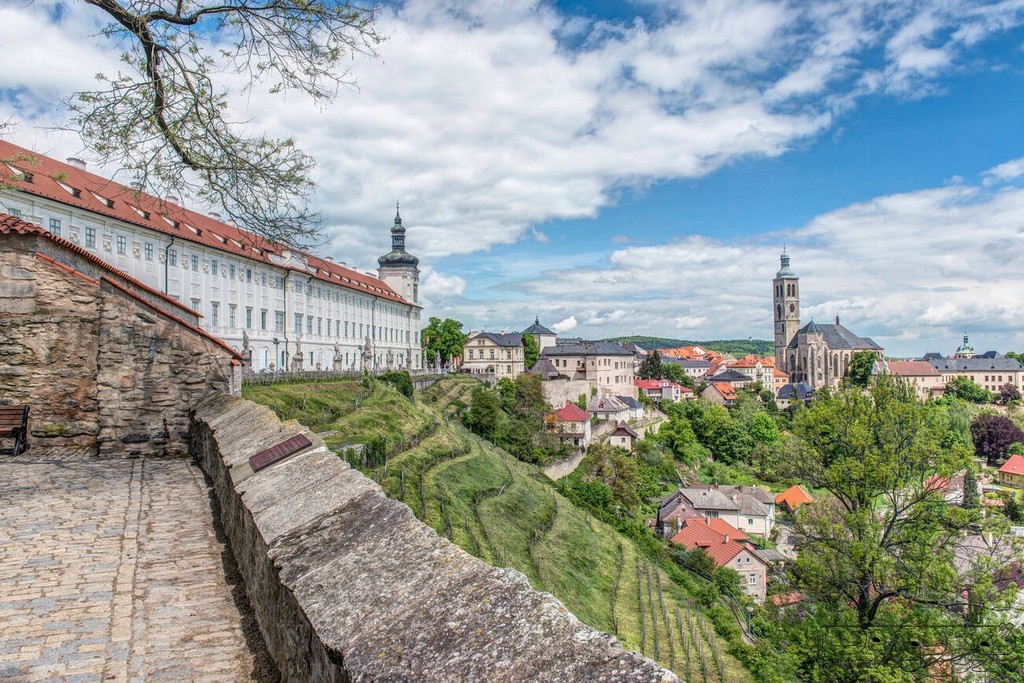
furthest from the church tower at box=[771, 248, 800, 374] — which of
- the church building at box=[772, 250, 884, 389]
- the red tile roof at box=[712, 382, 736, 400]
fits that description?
the red tile roof at box=[712, 382, 736, 400]

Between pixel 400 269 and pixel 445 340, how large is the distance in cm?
1186

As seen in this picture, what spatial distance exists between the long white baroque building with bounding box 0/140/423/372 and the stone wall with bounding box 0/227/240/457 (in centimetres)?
129

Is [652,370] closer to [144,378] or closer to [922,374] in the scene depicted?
[922,374]

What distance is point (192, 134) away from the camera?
886 cm

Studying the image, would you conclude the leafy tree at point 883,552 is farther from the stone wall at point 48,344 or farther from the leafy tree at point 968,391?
the leafy tree at point 968,391

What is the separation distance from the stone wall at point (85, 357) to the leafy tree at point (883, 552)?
581 inches

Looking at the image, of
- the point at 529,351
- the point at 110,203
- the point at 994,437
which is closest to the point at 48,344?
the point at 110,203

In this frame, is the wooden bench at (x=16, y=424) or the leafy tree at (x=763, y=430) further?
the leafy tree at (x=763, y=430)

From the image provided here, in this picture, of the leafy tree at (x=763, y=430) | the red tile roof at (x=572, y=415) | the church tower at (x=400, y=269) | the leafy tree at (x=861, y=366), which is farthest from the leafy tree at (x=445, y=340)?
the leafy tree at (x=861, y=366)

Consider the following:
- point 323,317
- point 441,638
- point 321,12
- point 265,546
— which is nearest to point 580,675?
point 441,638

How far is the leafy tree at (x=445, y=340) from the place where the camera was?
85625 mm

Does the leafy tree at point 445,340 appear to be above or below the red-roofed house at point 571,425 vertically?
above

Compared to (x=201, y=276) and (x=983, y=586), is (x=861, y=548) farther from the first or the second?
(x=201, y=276)

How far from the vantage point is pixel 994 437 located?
77188 mm
